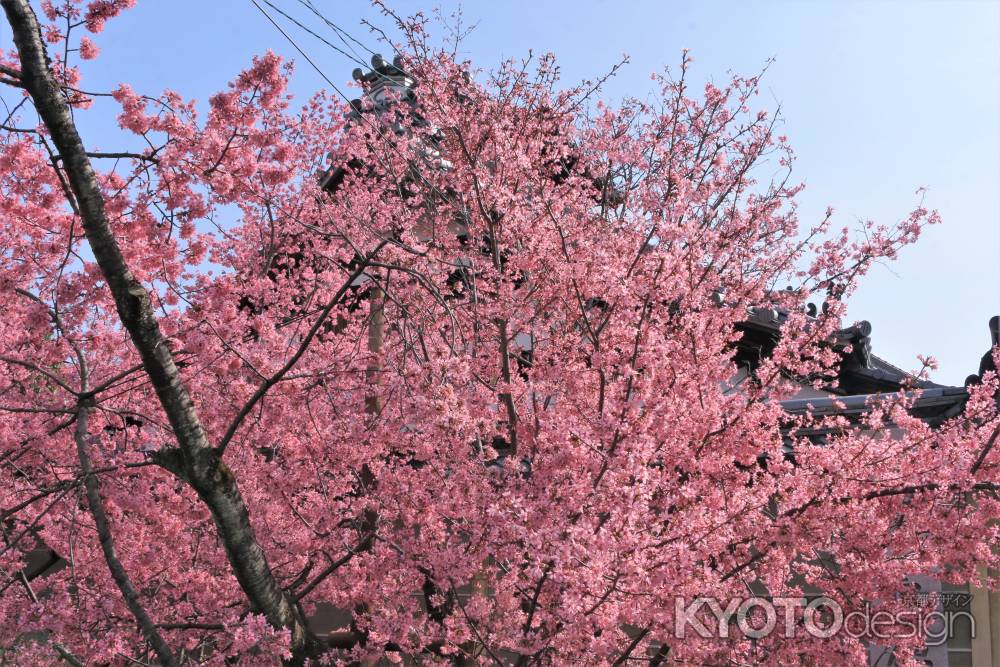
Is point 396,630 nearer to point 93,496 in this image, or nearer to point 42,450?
point 93,496

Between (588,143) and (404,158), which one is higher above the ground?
(588,143)

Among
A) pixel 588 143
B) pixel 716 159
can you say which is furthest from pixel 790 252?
pixel 588 143

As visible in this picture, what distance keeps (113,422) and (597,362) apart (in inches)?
264

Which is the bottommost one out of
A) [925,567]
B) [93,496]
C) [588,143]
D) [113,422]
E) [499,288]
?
[93,496]

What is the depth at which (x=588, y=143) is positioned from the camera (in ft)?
32.6

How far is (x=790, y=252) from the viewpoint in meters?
8.86

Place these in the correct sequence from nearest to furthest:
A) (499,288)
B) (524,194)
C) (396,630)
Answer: (396,630) < (499,288) < (524,194)

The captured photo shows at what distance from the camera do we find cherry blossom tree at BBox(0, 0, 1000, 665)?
5.80 m

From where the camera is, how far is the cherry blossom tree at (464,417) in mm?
5801

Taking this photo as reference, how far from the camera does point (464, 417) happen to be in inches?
228

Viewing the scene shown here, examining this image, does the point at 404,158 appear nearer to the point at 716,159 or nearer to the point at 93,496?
the point at 716,159

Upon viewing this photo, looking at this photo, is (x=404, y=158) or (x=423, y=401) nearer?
(x=423, y=401)

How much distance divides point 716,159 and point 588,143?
169 centimetres

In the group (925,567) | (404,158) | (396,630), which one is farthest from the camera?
(404,158)
